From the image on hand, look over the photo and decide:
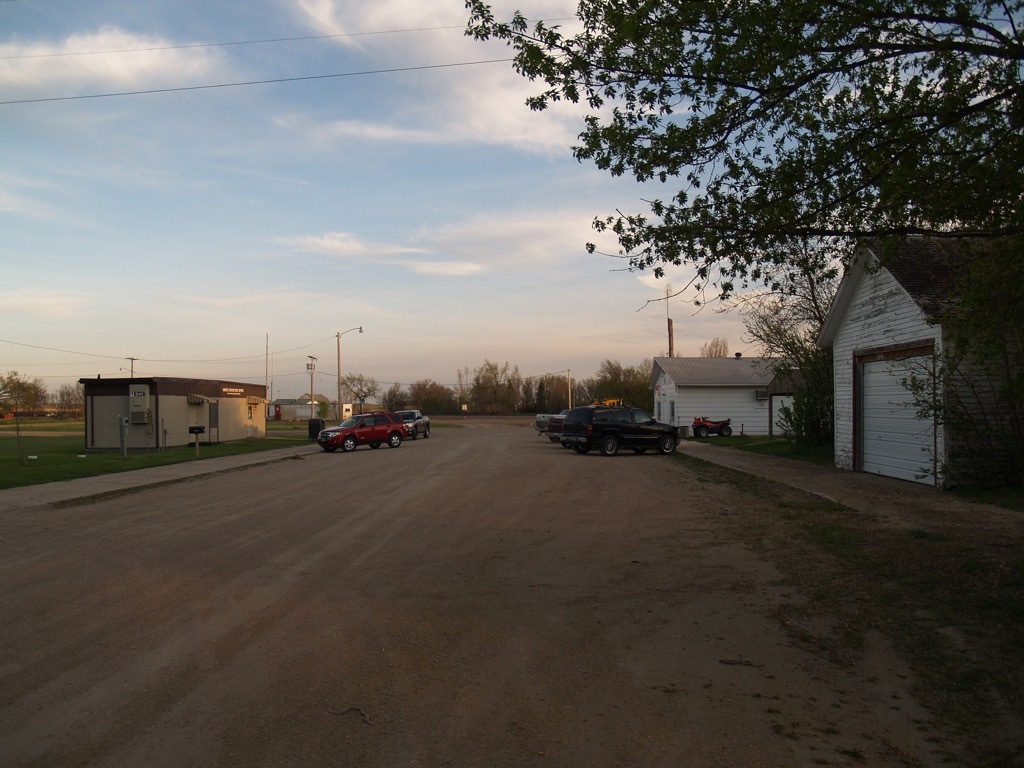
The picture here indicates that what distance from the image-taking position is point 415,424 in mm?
46750

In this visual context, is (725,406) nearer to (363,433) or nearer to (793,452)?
(793,452)

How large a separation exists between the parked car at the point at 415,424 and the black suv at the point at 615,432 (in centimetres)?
1715

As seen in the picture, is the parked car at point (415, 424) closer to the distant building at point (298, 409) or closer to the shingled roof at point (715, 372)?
the shingled roof at point (715, 372)

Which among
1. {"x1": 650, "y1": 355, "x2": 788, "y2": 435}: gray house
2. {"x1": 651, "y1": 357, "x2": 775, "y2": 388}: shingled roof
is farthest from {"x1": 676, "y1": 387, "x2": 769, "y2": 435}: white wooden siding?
{"x1": 651, "y1": 357, "x2": 775, "y2": 388}: shingled roof

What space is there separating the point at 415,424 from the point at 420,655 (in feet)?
135

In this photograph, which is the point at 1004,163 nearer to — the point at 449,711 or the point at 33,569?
the point at 449,711

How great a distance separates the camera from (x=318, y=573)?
8.89 metres

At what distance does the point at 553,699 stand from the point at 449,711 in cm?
67

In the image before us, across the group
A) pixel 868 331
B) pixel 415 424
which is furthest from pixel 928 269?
pixel 415 424

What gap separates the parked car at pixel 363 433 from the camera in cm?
3484

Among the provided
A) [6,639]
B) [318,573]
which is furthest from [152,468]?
[6,639]

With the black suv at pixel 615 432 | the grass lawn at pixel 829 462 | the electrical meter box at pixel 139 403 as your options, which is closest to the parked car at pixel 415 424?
the electrical meter box at pixel 139 403

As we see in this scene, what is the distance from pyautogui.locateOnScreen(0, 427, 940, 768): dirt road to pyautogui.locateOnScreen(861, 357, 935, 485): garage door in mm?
6446

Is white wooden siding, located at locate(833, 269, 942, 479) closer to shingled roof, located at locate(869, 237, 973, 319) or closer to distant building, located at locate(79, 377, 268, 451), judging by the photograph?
shingled roof, located at locate(869, 237, 973, 319)
